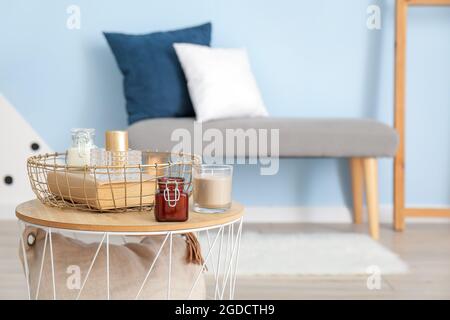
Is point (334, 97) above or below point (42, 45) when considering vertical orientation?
below

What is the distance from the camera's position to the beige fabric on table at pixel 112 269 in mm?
1305

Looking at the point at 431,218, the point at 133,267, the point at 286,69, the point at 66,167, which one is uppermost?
the point at 286,69

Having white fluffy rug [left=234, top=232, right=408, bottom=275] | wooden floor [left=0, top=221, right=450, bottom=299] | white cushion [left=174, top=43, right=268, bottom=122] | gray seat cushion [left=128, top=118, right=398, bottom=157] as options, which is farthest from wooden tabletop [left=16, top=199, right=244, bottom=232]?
white cushion [left=174, top=43, right=268, bottom=122]

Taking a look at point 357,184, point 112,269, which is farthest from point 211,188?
point 357,184

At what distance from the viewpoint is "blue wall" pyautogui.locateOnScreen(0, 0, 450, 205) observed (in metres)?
3.00

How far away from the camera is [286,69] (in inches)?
120

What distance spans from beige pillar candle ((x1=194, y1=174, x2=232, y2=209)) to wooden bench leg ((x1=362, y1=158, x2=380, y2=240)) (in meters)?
1.45

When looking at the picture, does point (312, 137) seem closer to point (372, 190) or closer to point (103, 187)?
point (372, 190)

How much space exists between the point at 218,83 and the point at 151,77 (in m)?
0.30

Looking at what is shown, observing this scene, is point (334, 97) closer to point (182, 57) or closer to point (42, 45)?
point (182, 57)

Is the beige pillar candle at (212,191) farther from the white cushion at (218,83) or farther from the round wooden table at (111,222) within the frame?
the white cushion at (218,83)

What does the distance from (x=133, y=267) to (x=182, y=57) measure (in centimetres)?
159

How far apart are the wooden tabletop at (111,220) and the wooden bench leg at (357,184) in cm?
172

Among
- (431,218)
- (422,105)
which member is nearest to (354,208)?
(431,218)
